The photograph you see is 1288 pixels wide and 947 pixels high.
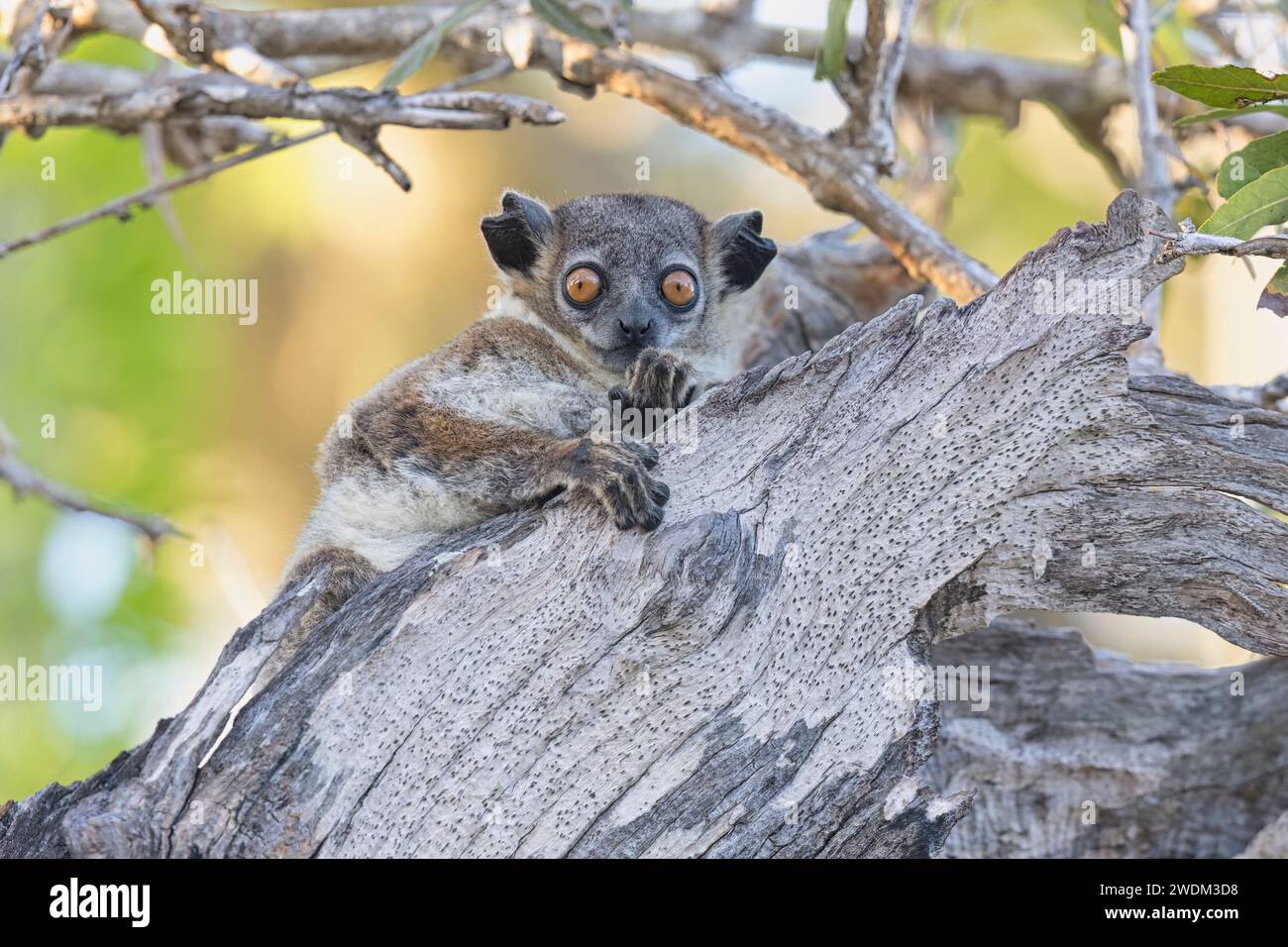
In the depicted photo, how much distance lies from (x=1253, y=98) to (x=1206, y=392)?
1.02 meters

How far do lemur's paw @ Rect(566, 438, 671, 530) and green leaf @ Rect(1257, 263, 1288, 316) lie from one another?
2073 mm

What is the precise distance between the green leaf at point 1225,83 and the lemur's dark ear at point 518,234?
2.93 metres

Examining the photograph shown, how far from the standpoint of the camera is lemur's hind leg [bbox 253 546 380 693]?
464 cm

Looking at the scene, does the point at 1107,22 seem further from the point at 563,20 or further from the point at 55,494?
the point at 55,494

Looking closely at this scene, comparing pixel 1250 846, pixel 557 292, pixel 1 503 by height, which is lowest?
pixel 1250 846

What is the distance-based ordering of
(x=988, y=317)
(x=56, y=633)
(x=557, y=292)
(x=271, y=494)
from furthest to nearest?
1. (x=271, y=494)
2. (x=56, y=633)
3. (x=557, y=292)
4. (x=988, y=317)

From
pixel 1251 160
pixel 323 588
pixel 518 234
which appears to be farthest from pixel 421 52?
pixel 1251 160

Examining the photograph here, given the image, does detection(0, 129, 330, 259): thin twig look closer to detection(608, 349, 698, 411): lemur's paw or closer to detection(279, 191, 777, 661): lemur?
detection(279, 191, 777, 661): lemur

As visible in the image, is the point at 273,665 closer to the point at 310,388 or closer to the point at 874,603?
the point at 874,603

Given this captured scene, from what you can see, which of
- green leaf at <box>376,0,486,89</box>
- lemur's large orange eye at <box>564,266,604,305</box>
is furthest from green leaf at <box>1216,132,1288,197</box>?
green leaf at <box>376,0,486,89</box>

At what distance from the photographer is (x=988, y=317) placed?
176 inches

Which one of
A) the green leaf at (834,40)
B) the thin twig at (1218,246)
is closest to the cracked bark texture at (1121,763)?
the thin twig at (1218,246)

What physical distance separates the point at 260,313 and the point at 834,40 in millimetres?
6406
